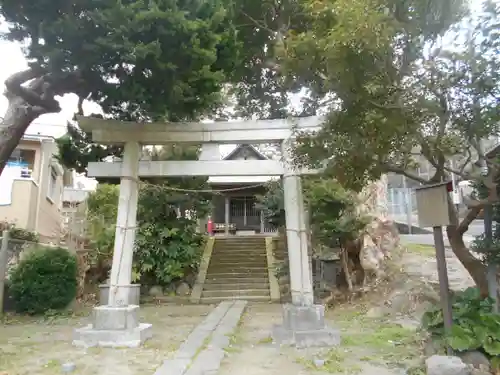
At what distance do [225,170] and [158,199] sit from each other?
6.65m

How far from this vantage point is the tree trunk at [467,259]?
18.2 feet

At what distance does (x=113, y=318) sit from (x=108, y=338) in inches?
12.5

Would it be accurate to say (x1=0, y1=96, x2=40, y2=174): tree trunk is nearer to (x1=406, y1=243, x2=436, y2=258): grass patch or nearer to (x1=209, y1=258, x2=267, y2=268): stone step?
(x1=209, y1=258, x2=267, y2=268): stone step

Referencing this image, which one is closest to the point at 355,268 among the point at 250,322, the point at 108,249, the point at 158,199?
the point at 250,322

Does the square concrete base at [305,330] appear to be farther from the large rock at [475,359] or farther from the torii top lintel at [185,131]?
the torii top lintel at [185,131]

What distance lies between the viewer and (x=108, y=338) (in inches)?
266

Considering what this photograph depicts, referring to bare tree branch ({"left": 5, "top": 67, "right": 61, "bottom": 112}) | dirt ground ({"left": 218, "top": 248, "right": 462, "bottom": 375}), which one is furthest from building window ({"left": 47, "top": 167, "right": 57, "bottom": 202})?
dirt ground ({"left": 218, "top": 248, "right": 462, "bottom": 375})

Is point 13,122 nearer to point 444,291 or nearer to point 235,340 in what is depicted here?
point 235,340

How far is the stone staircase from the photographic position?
44.3 feet

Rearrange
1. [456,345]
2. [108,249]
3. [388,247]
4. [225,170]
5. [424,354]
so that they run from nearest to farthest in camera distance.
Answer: [456,345] → [424,354] → [225,170] → [388,247] → [108,249]

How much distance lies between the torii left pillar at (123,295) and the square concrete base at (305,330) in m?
2.33

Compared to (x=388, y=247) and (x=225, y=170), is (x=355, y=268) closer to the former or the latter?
(x=388, y=247)

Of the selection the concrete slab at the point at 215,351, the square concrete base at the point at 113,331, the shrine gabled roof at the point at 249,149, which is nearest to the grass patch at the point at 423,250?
the concrete slab at the point at 215,351

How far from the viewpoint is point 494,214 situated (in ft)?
19.1
